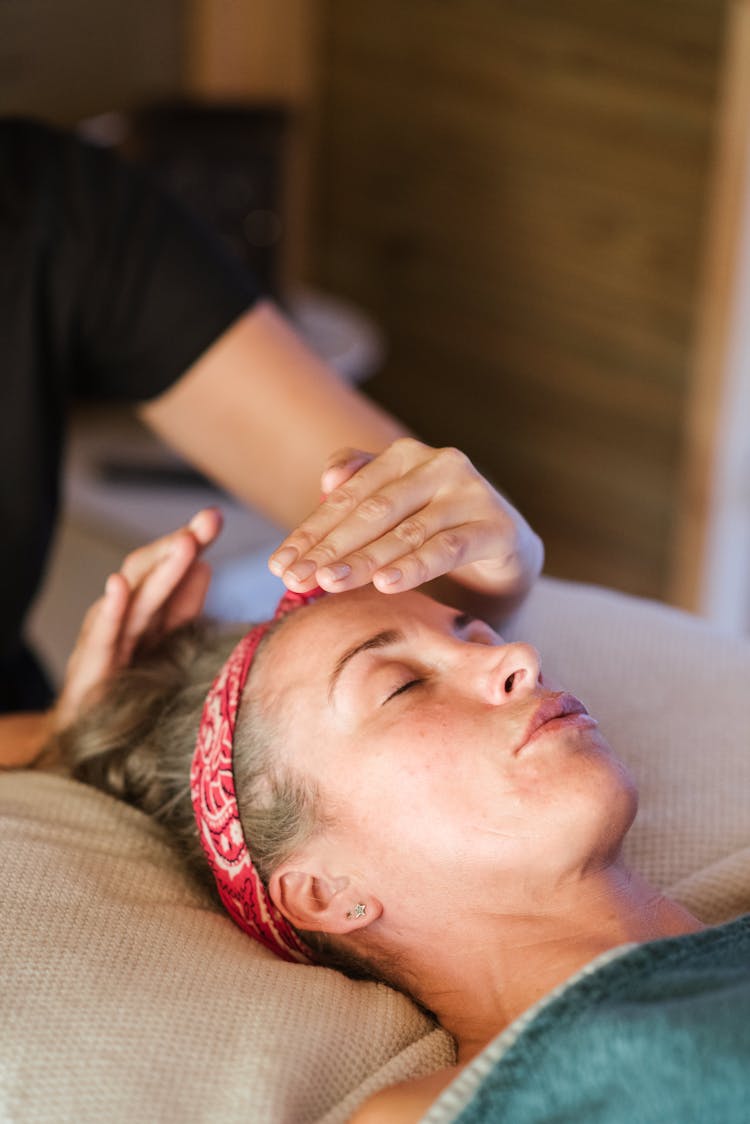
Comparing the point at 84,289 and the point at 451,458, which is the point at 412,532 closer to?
the point at 451,458

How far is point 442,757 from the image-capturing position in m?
0.78

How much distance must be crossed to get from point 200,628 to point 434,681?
0.27 m

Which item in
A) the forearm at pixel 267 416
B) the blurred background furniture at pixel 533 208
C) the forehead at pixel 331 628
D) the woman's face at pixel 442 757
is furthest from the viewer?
the blurred background furniture at pixel 533 208

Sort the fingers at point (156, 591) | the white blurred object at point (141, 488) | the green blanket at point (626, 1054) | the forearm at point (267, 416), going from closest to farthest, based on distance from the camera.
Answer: the green blanket at point (626, 1054) < the fingers at point (156, 591) < the forearm at point (267, 416) < the white blurred object at point (141, 488)

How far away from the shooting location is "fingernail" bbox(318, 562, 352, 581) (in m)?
0.72

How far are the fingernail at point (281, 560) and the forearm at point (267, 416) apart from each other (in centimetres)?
35

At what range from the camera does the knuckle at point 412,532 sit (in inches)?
30.3

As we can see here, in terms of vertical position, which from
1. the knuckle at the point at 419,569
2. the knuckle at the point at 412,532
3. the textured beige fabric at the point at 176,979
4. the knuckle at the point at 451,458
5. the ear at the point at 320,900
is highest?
the knuckle at the point at 451,458

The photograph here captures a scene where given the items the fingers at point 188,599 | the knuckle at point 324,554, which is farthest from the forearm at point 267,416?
the knuckle at point 324,554

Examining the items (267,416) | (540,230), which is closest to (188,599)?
(267,416)

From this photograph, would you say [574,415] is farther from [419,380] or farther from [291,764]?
[291,764]

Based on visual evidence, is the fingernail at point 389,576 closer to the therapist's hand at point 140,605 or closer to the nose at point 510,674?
the nose at point 510,674

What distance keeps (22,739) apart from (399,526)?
45 cm

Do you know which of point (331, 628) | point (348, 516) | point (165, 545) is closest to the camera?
point (348, 516)
